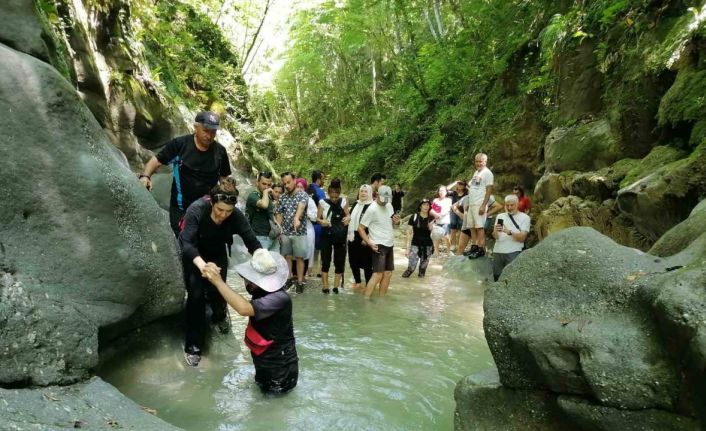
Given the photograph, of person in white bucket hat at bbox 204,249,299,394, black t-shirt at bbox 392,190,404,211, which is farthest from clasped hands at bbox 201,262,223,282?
black t-shirt at bbox 392,190,404,211

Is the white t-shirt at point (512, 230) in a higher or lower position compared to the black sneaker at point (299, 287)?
higher

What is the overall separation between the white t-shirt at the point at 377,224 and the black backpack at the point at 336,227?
82 cm

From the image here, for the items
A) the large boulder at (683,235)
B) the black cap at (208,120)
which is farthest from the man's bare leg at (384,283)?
the large boulder at (683,235)

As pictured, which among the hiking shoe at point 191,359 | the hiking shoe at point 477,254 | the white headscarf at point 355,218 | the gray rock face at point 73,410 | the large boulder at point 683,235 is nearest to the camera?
the gray rock face at point 73,410

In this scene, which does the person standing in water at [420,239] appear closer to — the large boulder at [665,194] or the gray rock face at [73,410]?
the large boulder at [665,194]

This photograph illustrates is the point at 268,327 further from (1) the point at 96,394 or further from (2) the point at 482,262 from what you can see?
(2) the point at 482,262

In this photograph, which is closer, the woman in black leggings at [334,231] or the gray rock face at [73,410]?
the gray rock face at [73,410]

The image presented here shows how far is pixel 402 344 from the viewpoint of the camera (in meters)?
6.07

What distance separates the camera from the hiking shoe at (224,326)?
5344 mm

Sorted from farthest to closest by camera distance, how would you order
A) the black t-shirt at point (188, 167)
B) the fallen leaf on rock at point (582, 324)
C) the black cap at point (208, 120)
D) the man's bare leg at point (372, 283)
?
1. the man's bare leg at point (372, 283)
2. the black t-shirt at point (188, 167)
3. the black cap at point (208, 120)
4. the fallen leaf on rock at point (582, 324)

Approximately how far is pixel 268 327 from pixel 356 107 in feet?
103

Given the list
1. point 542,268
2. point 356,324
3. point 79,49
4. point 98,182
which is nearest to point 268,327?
point 98,182

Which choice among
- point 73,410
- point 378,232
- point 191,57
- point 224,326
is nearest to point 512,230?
point 378,232

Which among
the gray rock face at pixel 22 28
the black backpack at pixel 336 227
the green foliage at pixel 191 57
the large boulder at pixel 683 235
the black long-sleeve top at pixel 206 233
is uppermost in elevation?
the green foliage at pixel 191 57
